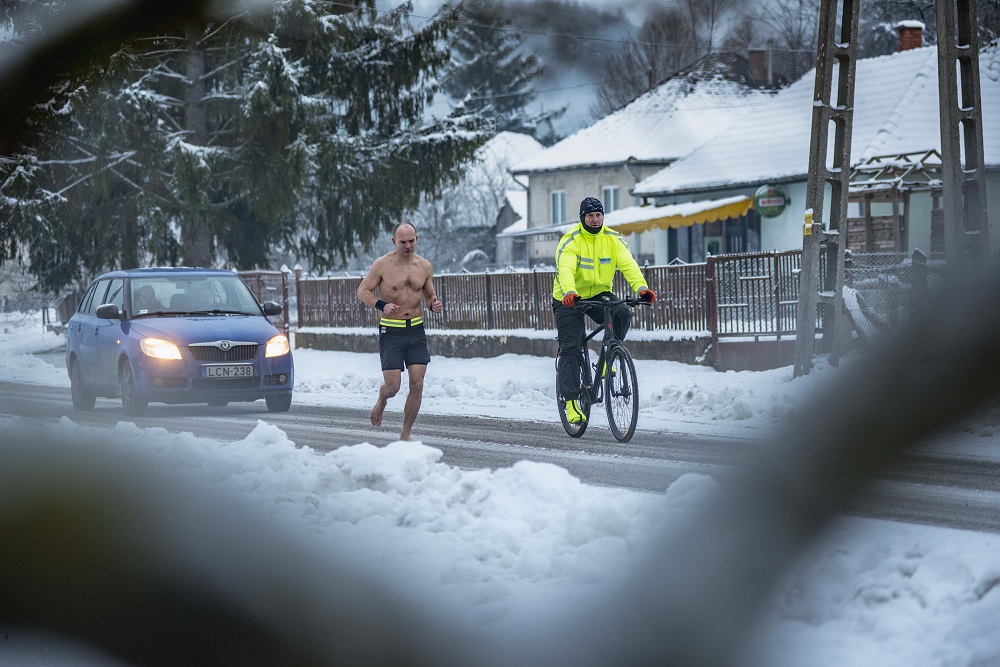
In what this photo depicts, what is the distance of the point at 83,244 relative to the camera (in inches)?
1044

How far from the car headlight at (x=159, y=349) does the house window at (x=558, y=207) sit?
30814mm

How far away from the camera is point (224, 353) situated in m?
13.2

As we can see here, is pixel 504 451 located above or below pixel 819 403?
below

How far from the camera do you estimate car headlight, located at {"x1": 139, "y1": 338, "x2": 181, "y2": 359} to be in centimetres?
1287

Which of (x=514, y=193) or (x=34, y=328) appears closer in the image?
(x=34, y=328)

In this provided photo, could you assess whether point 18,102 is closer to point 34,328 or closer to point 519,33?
point 519,33

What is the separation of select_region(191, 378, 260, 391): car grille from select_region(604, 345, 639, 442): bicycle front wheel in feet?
16.0

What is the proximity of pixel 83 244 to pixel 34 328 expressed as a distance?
14817mm

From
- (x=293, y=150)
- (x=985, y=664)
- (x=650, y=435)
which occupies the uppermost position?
(x=293, y=150)

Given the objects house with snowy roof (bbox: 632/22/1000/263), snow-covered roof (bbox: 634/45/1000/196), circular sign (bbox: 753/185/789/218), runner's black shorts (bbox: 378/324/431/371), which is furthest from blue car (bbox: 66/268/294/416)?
circular sign (bbox: 753/185/789/218)

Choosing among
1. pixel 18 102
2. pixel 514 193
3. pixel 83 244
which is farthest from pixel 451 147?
pixel 514 193

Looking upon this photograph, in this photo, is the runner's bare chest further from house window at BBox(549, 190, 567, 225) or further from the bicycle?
house window at BBox(549, 190, 567, 225)

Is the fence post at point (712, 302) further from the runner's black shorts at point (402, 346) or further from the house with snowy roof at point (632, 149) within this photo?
the house with snowy roof at point (632, 149)

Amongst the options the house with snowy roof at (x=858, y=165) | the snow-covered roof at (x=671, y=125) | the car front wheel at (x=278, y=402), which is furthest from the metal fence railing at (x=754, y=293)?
the snow-covered roof at (x=671, y=125)
